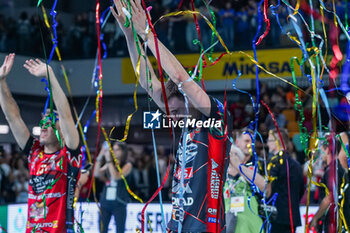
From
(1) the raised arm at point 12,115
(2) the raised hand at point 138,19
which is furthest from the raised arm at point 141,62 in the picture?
(1) the raised arm at point 12,115

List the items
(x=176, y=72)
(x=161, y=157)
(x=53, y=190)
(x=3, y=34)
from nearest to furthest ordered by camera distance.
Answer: (x=176, y=72)
(x=53, y=190)
(x=161, y=157)
(x=3, y=34)

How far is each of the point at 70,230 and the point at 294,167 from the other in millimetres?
2434

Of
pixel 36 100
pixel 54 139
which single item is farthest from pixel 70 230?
pixel 36 100

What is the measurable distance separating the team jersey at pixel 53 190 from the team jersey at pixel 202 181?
1375mm

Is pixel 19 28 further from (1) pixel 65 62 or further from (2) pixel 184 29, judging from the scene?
(2) pixel 184 29

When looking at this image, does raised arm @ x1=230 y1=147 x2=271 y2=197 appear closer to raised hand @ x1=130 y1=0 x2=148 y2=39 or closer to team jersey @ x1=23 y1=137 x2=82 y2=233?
team jersey @ x1=23 y1=137 x2=82 y2=233

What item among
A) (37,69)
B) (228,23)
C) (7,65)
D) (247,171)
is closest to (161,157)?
(228,23)

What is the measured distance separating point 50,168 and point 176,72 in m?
1.85

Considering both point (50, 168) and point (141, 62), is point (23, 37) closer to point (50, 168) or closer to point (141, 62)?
point (50, 168)

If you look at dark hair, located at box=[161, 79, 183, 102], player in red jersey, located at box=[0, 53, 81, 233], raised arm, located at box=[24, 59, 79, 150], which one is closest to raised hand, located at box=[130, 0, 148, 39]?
dark hair, located at box=[161, 79, 183, 102]

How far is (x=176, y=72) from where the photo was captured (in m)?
2.77

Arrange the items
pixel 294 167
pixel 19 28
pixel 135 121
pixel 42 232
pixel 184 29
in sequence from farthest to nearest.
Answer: pixel 19 28 → pixel 184 29 → pixel 294 167 → pixel 42 232 → pixel 135 121

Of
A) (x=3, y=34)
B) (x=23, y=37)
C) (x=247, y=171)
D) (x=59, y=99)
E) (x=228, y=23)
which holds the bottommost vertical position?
(x=247, y=171)

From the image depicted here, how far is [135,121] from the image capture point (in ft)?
12.8
